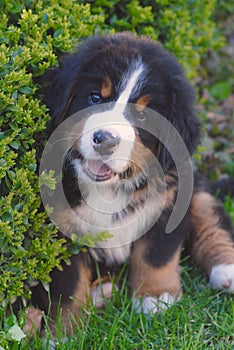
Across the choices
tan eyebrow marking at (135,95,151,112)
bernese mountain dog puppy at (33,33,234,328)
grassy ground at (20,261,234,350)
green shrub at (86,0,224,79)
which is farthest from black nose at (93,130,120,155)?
green shrub at (86,0,224,79)

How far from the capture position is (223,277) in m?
3.59

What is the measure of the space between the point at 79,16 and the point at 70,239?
3.92 feet

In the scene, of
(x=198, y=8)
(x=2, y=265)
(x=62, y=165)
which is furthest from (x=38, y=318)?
(x=198, y=8)

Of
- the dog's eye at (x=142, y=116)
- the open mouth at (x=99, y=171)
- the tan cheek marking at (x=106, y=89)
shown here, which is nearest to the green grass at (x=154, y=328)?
the open mouth at (x=99, y=171)

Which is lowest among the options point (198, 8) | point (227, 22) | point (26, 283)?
point (26, 283)

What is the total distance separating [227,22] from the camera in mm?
5953

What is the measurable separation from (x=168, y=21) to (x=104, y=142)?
1509mm

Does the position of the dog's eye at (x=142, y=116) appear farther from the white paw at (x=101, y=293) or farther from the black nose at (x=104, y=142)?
the white paw at (x=101, y=293)

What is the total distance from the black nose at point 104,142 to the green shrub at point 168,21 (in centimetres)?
104

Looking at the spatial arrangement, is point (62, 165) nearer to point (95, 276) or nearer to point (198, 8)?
point (95, 276)

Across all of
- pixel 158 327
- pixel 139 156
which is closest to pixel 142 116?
pixel 139 156

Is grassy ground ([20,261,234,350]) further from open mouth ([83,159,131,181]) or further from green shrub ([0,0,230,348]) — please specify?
open mouth ([83,159,131,181])

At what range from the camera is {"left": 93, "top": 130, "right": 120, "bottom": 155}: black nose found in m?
2.87

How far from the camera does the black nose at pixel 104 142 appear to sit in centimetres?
287
